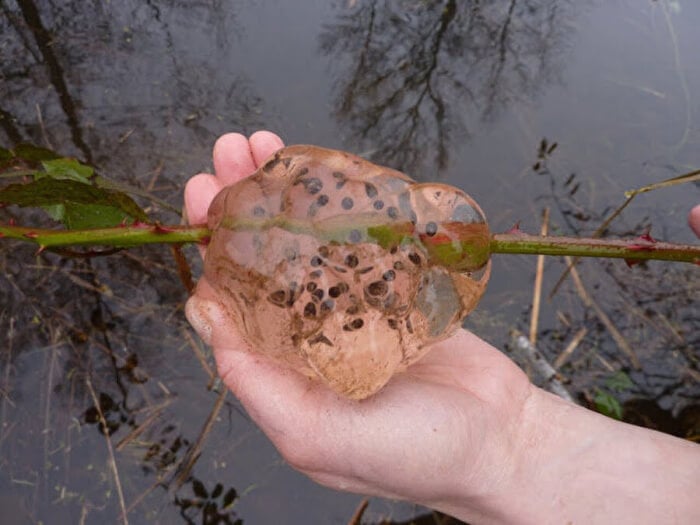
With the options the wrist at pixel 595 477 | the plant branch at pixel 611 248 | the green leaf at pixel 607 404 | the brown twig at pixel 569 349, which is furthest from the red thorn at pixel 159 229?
the green leaf at pixel 607 404

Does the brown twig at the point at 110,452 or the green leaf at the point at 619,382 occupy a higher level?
the green leaf at the point at 619,382

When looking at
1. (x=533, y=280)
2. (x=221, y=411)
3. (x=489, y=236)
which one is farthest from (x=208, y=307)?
(x=533, y=280)

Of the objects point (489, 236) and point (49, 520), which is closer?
point (489, 236)

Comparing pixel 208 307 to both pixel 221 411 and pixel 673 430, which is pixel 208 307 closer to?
pixel 221 411

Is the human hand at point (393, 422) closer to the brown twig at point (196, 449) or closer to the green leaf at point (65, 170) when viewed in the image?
the green leaf at point (65, 170)

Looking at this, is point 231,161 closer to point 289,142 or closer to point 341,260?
point 341,260

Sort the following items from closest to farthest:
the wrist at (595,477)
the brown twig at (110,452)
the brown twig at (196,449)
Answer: the wrist at (595,477)
the brown twig at (110,452)
the brown twig at (196,449)
